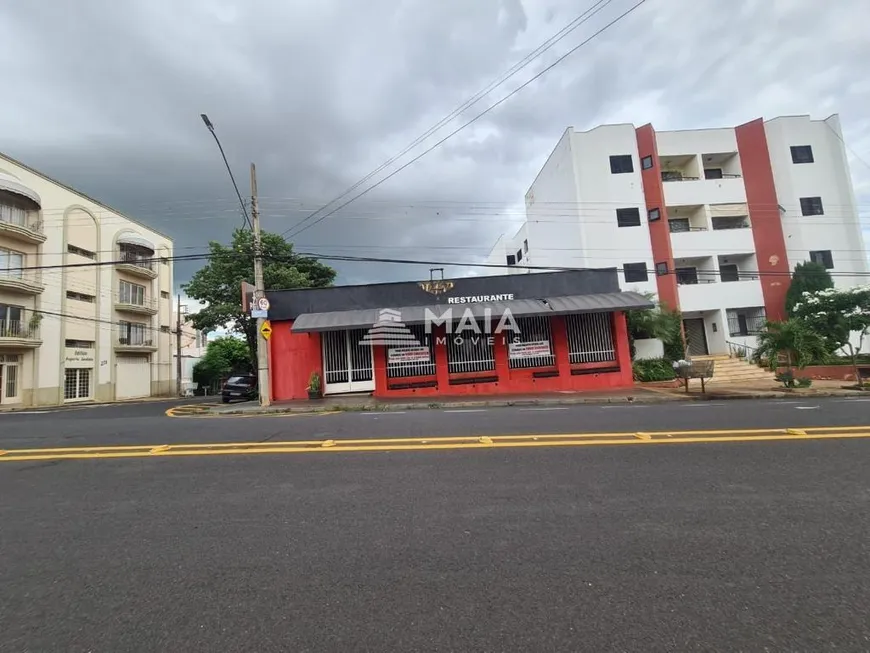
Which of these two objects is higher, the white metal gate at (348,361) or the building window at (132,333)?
the building window at (132,333)

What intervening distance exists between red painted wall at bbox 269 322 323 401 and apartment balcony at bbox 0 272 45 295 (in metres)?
18.9

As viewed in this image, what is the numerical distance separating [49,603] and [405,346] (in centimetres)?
1434

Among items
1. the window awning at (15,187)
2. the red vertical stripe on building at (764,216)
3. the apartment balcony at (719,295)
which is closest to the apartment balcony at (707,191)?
the red vertical stripe on building at (764,216)

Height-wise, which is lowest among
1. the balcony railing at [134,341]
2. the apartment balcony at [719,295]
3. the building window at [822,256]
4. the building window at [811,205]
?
the apartment balcony at [719,295]

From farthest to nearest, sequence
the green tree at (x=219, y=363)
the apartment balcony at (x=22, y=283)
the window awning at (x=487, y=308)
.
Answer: the green tree at (x=219, y=363) < the apartment balcony at (x=22, y=283) < the window awning at (x=487, y=308)

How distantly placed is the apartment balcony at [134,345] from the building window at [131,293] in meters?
Result: 2.76

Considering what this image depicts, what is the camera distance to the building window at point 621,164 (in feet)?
85.0

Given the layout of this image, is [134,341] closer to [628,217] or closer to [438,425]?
[438,425]

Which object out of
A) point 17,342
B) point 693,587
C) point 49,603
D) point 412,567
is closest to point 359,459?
point 412,567

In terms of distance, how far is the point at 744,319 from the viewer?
24.9 meters

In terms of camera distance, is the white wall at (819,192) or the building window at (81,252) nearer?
the white wall at (819,192)

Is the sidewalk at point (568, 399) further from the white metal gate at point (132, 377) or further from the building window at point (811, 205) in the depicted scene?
the white metal gate at point (132, 377)

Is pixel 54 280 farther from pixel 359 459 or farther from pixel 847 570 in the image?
pixel 847 570
